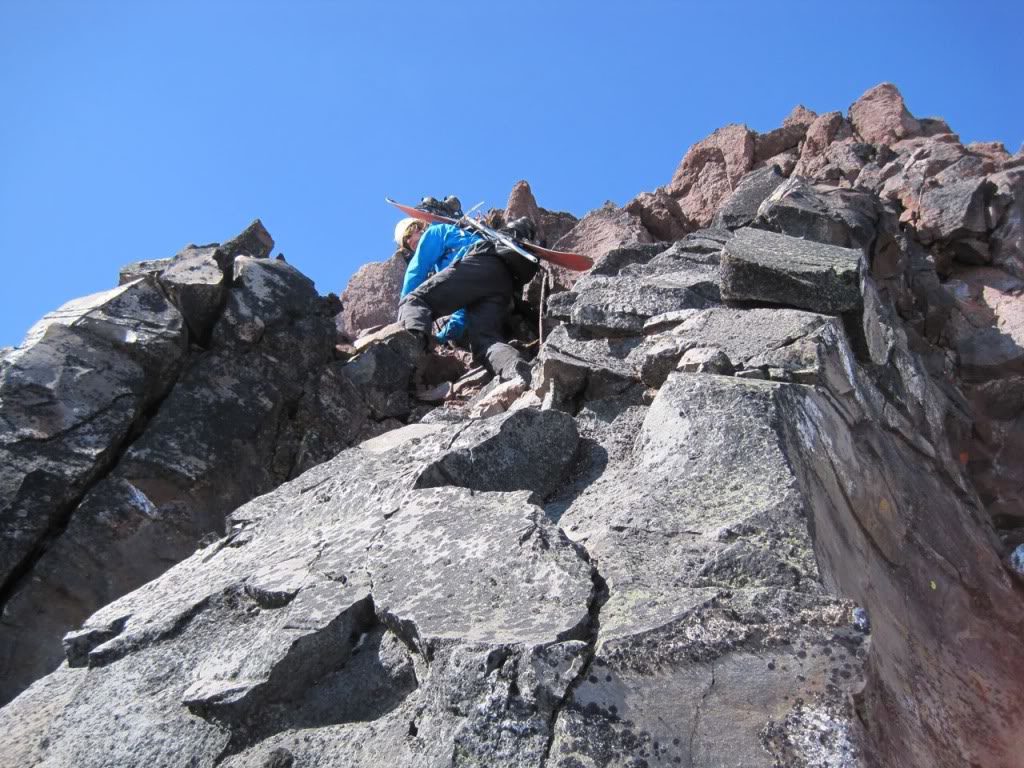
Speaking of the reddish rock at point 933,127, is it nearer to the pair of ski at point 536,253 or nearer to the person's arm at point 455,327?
the pair of ski at point 536,253

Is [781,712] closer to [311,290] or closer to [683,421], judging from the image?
[683,421]

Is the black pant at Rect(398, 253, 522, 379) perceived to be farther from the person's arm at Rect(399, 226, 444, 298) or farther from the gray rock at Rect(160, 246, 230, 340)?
the gray rock at Rect(160, 246, 230, 340)

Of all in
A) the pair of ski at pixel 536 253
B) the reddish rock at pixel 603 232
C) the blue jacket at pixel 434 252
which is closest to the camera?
the pair of ski at pixel 536 253

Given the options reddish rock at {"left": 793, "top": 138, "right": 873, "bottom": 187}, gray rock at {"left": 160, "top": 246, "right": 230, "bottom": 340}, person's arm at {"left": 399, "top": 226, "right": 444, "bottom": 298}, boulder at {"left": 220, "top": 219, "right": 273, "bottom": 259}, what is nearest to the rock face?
gray rock at {"left": 160, "top": 246, "right": 230, "bottom": 340}

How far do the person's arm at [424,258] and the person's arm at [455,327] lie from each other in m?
1.01

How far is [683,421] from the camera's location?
4.96 metres

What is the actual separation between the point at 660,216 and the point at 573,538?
1026cm

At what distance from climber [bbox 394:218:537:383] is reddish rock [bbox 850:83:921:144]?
7511mm

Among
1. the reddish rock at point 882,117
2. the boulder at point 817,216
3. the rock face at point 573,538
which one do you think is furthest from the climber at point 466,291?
the reddish rock at point 882,117

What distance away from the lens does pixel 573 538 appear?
14.7 ft

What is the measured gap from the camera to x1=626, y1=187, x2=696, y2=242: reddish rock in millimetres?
14000

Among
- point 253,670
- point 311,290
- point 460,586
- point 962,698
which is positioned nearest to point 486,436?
point 460,586

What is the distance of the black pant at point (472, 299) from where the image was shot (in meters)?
10.7

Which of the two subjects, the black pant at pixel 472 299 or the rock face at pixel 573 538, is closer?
the rock face at pixel 573 538
